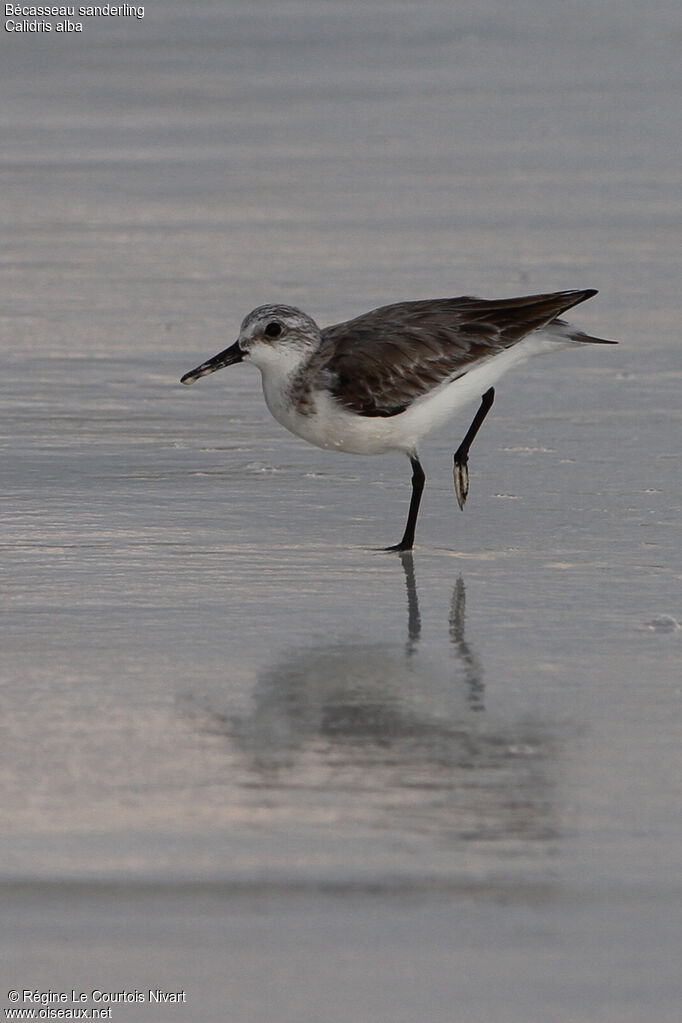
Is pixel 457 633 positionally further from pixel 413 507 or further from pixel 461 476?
pixel 461 476

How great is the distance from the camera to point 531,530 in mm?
5910

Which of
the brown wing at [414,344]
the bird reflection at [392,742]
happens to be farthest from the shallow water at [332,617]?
the brown wing at [414,344]

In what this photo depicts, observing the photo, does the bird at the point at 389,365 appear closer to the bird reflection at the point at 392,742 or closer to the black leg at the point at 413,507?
the black leg at the point at 413,507

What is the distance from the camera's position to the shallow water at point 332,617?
330 cm

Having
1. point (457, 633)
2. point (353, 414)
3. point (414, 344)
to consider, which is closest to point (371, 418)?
point (353, 414)

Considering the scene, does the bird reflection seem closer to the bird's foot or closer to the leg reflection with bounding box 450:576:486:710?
the leg reflection with bounding box 450:576:486:710

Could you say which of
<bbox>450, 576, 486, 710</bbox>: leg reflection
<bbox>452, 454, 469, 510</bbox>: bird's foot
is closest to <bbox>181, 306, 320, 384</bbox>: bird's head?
<bbox>452, 454, 469, 510</bbox>: bird's foot

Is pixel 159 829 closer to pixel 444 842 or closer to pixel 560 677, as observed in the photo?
pixel 444 842

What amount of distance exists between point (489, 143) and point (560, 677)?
861 cm

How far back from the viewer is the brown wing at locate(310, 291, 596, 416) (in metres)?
6.21

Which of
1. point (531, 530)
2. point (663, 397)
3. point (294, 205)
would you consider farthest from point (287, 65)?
point (531, 530)

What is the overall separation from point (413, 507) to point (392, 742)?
1.88 metres

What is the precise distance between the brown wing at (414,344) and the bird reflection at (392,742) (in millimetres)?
1475

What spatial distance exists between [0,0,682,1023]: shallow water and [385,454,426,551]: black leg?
0.07m
